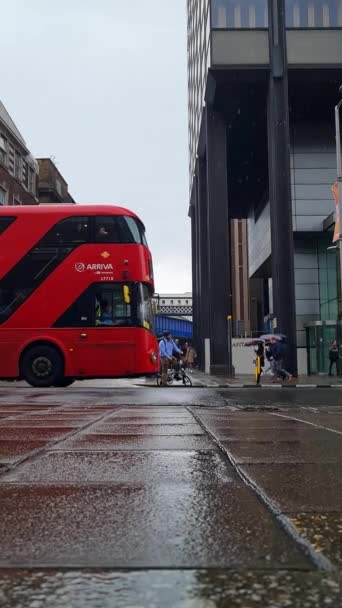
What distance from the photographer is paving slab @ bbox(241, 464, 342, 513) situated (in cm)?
280

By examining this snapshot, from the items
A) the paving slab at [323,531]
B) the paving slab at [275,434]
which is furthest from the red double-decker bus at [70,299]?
the paving slab at [323,531]

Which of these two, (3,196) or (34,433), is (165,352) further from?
(3,196)

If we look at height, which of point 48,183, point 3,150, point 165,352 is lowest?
point 165,352

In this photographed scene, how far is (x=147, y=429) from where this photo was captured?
616 centimetres

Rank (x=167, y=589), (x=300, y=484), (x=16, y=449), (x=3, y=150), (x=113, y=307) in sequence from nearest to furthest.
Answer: (x=167, y=589), (x=300, y=484), (x=16, y=449), (x=113, y=307), (x=3, y=150)

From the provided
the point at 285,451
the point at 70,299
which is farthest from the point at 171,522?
the point at 70,299

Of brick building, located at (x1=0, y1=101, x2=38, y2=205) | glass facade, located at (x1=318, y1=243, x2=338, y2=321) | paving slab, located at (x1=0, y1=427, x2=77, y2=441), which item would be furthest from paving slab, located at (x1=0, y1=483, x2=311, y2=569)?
brick building, located at (x1=0, y1=101, x2=38, y2=205)

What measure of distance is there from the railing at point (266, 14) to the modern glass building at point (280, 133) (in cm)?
5

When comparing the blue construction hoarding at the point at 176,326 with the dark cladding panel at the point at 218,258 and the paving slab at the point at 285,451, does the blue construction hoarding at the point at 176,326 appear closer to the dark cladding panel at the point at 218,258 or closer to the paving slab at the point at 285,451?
the dark cladding panel at the point at 218,258

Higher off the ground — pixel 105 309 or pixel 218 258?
pixel 218 258

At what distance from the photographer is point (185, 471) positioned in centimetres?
369

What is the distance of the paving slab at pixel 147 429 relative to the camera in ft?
19.1

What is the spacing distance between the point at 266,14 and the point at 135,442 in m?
29.5

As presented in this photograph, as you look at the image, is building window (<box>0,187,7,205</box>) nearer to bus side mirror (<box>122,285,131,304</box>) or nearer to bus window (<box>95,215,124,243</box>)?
bus window (<box>95,215,124,243</box>)
